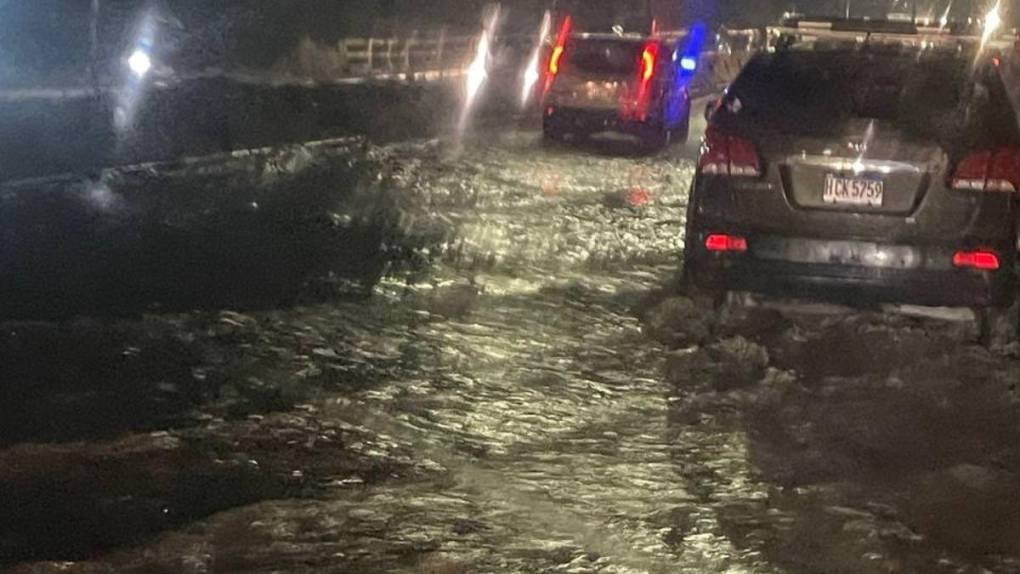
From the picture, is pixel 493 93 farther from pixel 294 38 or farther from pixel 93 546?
pixel 93 546

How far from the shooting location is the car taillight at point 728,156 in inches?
309

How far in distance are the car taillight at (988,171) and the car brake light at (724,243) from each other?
47.1 inches

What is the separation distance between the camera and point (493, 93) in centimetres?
3075

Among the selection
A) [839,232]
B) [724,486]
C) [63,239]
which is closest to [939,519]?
[724,486]

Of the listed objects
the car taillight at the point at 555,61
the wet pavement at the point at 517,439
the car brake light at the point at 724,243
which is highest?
the car taillight at the point at 555,61

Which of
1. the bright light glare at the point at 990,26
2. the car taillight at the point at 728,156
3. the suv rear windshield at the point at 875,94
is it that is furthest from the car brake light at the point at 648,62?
the car taillight at the point at 728,156

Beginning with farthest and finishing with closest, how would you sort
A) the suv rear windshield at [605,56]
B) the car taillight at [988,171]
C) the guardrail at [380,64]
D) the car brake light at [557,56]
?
the guardrail at [380,64], the car brake light at [557,56], the suv rear windshield at [605,56], the car taillight at [988,171]

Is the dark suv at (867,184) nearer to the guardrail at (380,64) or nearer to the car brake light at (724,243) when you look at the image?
the car brake light at (724,243)

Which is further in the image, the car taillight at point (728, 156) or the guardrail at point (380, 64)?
the guardrail at point (380, 64)

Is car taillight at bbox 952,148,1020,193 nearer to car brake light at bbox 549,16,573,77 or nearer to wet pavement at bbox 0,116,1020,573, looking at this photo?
wet pavement at bbox 0,116,1020,573

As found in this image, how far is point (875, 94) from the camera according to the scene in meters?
7.84

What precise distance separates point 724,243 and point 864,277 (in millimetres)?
806

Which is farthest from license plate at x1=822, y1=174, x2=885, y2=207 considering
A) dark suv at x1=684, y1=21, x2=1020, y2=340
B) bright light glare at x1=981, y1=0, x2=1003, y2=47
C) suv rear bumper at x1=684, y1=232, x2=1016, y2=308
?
bright light glare at x1=981, y1=0, x2=1003, y2=47

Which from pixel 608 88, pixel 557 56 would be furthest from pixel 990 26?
pixel 557 56
